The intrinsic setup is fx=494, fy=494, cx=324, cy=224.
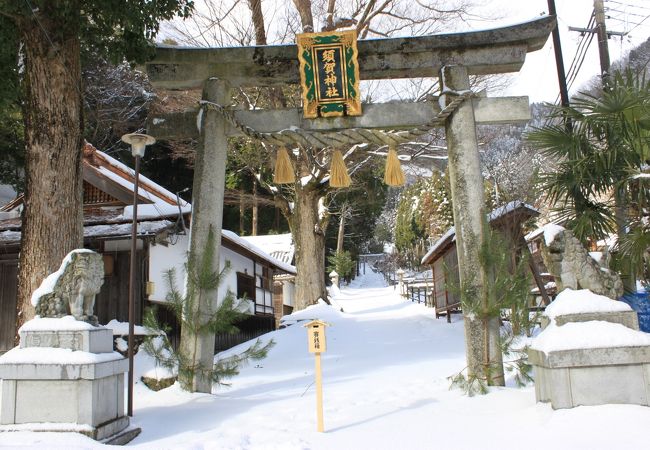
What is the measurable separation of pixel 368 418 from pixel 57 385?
3.11 m

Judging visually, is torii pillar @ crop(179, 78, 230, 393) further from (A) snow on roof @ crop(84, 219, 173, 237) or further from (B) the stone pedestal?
(A) snow on roof @ crop(84, 219, 173, 237)

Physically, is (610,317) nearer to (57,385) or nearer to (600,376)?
(600,376)

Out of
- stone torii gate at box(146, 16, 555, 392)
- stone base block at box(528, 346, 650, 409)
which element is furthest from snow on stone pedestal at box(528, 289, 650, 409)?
stone torii gate at box(146, 16, 555, 392)

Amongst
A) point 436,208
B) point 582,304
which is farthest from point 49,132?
point 436,208

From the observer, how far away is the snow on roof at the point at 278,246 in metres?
25.1

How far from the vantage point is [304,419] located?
5.43 metres

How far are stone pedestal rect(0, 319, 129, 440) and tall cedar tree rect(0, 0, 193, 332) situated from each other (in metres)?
2.29

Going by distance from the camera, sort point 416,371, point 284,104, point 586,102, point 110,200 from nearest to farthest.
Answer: point 586,102, point 416,371, point 110,200, point 284,104

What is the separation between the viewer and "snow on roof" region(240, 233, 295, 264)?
25109mm

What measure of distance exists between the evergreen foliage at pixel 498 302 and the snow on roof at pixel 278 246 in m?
18.4

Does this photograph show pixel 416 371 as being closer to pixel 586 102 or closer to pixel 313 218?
pixel 586 102

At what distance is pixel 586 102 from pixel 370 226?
3880 cm

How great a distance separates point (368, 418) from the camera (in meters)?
5.36

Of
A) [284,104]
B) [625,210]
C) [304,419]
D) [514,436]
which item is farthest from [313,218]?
[514,436]
